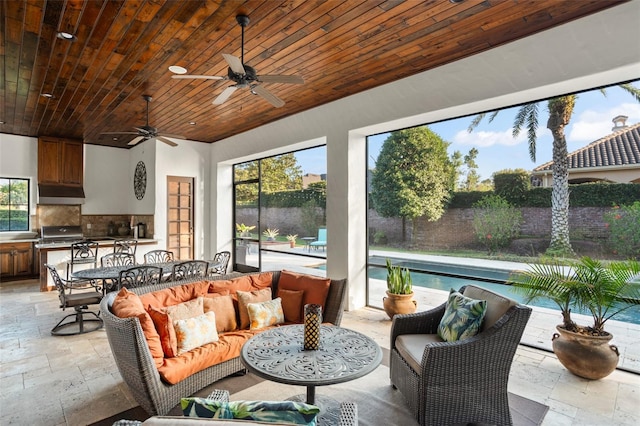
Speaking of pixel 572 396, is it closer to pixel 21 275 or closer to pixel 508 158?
pixel 508 158

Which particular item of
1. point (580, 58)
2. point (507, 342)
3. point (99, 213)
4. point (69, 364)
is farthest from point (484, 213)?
point (99, 213)

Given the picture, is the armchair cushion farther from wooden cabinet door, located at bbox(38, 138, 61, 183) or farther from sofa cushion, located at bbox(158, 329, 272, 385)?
wooden cabinet door, located at bbox(38, 138, 61, 183)

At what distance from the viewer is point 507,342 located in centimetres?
234

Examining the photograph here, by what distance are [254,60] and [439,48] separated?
2012 mm

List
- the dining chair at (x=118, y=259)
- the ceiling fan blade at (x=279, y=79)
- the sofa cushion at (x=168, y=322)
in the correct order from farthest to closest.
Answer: the dining chair at (x=118, y=259) → the ceiling fan blade at (x=279, y=79) → the sofa cushion at (x=168, y=322)

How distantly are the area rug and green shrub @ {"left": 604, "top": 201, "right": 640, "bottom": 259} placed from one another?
1.84 meters

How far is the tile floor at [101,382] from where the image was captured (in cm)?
252

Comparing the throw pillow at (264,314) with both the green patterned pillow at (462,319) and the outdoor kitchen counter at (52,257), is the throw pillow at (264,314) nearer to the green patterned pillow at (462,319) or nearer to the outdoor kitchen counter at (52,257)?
the green patterned pillow at (462,319)

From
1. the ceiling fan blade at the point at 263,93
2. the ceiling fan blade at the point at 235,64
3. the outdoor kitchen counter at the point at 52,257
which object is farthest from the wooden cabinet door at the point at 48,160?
the ceiling fan blade at the point at 235,64

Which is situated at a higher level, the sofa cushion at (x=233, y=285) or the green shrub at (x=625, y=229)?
the green shrub at (x=625, y=229)

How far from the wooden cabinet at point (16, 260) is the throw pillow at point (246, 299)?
260 inches

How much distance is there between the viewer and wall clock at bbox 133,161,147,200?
7.96 meters

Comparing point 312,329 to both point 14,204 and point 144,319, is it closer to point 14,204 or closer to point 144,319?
point 144,319

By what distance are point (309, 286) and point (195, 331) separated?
120 centimetres
